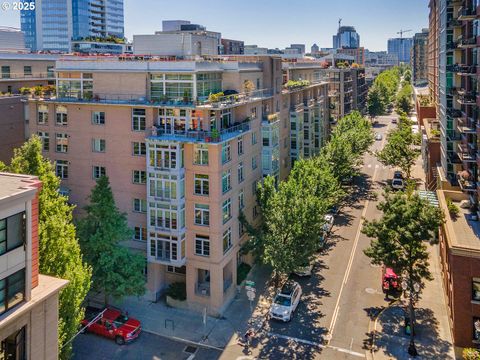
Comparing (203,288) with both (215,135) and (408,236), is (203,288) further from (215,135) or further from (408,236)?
(408,236)

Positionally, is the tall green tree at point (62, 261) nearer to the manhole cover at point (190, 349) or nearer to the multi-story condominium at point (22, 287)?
the multi-story condominium at point (22, 287)

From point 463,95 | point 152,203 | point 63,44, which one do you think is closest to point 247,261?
point 152,203

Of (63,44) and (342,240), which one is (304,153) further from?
(63,44)

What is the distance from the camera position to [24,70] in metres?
53.4

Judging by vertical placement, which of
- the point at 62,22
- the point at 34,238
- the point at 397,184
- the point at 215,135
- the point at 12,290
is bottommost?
the point at 397,184

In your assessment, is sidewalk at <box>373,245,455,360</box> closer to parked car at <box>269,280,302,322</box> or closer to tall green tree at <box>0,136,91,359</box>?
parked car at <box>269,280,302,322</box>

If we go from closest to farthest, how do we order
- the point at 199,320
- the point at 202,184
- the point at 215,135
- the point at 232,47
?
the point at 215,135, the point at 199,320, the point at 202,184, the point at 232,47

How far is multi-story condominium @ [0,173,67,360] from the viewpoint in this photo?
1625 cm

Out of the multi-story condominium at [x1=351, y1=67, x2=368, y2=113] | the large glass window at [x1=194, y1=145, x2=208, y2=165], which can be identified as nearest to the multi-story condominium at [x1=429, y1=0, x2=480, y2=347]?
the large glass window at [x1=194, y1=145, x2=208, y2=165]

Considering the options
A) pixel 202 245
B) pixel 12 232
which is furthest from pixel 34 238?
pixel 202 245

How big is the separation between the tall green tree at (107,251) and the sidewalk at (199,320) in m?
2.95

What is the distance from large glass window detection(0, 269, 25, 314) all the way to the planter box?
19.3m

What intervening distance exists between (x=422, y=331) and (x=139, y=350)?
19.8 meters

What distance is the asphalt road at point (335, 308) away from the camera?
29.6m
